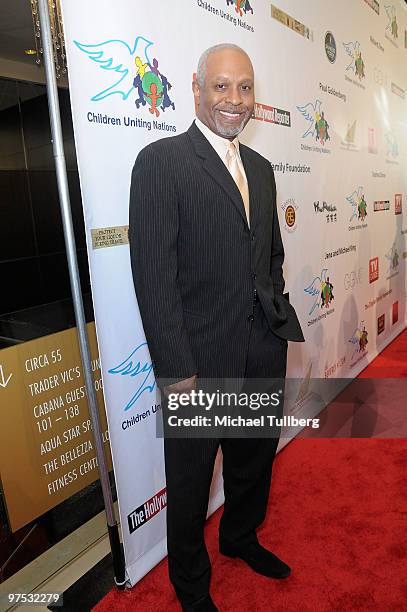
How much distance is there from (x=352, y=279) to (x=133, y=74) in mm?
2279

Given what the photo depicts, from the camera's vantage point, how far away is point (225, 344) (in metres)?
1.47

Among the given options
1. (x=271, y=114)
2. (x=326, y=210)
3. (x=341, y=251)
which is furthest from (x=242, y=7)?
(x=341, y=251)

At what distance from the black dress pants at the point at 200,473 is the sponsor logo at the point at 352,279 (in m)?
1.82

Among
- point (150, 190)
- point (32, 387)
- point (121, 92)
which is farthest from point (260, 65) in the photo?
point (32, 387)

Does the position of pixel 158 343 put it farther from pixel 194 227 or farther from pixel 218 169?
pixel 218 169

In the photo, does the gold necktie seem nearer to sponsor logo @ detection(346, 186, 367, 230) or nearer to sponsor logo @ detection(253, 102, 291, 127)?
sponsor logo @ detection(253, 102, 291, 127)

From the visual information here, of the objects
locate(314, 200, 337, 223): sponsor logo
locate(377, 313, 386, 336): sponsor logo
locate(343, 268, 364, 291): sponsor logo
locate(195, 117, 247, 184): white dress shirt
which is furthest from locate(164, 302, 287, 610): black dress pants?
locate(377, 313, 386, 336): sponsor logo

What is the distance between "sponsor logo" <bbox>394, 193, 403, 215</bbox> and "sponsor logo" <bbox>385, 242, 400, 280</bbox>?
286mm

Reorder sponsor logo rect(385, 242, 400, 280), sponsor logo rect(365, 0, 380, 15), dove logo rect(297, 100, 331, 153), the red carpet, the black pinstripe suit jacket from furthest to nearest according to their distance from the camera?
sponsor logo rect(385, 242, 400, 280), sponsor logo rect(365, 0, 380, 15), dove logo rect(297, 100, 331, 153), the red carpet, the black pinstripe suit jacket

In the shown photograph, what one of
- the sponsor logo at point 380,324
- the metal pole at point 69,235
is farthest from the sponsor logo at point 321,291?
the metal pole at point 69,235

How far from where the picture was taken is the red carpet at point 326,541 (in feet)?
5.42

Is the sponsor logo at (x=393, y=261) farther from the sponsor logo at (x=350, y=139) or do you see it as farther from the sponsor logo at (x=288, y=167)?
the sponsor logo at (x=288, y=167)

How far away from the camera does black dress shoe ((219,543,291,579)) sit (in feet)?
5.69

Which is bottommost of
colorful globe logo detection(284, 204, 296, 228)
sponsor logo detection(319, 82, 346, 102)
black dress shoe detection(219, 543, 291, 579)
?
black dress shoe detection(219, 543, 291, 579)
